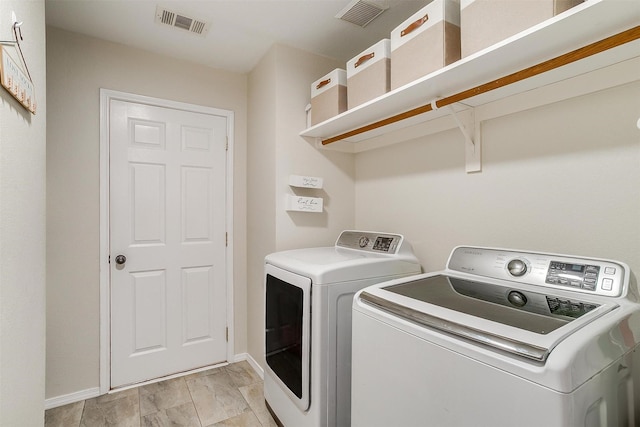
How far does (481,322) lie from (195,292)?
2.23m

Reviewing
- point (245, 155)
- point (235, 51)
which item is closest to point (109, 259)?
point (245, 155)

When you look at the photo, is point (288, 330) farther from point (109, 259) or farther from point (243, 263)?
point (109, 259)

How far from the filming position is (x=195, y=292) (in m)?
2.49

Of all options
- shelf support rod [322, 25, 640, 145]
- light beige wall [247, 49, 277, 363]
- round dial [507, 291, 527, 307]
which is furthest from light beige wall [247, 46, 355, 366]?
round dial [507, 291, 527, 307]

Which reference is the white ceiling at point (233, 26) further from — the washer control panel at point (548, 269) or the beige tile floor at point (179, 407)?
the beige tile floor at point (179, 407)

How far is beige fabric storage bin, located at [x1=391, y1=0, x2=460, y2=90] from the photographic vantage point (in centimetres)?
125

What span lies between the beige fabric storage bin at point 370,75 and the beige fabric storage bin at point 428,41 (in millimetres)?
123

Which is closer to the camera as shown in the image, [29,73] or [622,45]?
[622,45]

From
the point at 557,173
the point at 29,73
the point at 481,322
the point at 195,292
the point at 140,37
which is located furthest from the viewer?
the point at 195,292

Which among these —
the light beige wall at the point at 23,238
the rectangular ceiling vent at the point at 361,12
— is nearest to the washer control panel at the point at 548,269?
the rectangular ceiling vent at the point at 361,12

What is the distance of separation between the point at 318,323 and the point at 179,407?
4.38 ft

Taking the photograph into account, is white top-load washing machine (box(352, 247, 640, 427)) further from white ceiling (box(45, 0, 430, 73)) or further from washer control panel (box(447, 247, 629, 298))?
white ceiling (box(45, 0, 430, 73))

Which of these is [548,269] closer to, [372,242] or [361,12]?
[372,242]

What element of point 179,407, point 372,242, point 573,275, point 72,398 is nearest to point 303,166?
point 372,242
